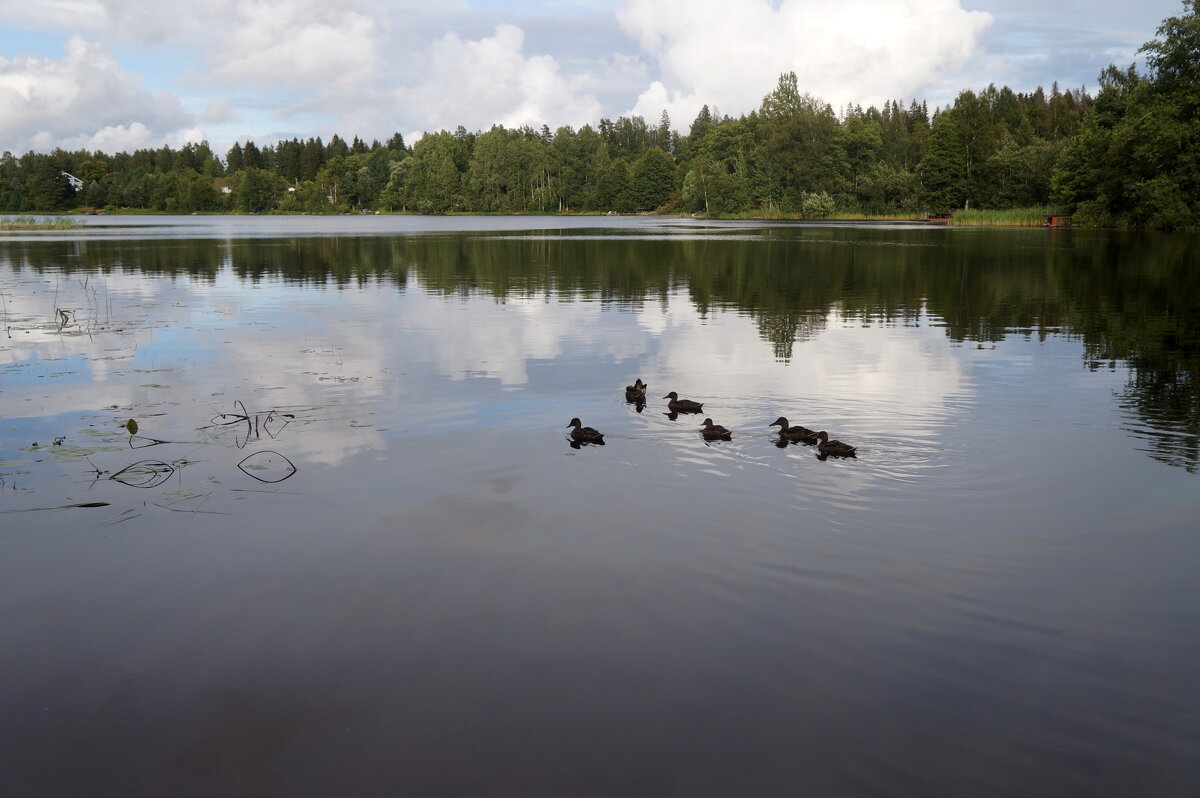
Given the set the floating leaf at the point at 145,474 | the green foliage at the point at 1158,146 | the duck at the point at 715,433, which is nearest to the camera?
the floating leaf at the point at 145,474

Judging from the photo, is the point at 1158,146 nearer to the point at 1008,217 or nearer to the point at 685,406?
the point at 1008,217

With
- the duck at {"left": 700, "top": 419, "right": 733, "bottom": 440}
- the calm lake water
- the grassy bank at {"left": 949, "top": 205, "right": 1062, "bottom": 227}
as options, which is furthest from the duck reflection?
the grassy bank at {"left": 949, "top": 205, "right": 1062, "bottom": 227}

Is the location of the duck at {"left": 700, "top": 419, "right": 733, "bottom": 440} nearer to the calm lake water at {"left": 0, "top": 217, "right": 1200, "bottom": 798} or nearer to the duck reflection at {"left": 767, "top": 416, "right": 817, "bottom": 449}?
the calm lake water at {"left": 0, "top": 217, "right": 1200, "bottom": 798}

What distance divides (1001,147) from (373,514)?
Result: 132 meters

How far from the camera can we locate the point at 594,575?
29.2 ft

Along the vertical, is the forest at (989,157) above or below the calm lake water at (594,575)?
above

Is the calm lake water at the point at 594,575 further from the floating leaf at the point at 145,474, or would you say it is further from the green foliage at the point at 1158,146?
the green foliage at the point at 1158,146

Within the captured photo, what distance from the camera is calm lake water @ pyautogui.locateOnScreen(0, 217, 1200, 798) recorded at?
6.11 m

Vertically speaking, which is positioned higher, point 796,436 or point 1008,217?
point 1008,217

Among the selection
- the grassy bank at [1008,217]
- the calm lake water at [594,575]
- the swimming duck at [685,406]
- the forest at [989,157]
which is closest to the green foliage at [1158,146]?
the forest at [989,157]

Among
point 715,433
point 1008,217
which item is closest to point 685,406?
point 715,433

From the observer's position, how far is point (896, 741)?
6156 mm

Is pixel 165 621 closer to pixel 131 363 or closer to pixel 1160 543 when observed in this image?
pixel 1160 543

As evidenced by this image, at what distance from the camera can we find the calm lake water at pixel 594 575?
20.0ft
